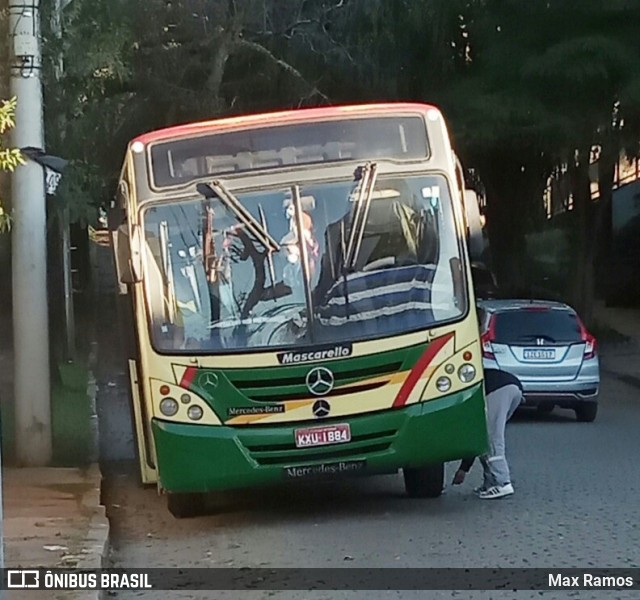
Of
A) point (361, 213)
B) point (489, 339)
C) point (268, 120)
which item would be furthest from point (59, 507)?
point (489, 339)

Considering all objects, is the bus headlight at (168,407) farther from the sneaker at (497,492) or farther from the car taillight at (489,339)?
the car taillight at (489,339)

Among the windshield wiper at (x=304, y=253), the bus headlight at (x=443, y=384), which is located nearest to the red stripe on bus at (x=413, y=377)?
the bus headlight at (x=443, y=384)

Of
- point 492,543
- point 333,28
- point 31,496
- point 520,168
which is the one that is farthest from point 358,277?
point 520,168

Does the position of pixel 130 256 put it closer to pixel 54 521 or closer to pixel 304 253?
pixel 304 253

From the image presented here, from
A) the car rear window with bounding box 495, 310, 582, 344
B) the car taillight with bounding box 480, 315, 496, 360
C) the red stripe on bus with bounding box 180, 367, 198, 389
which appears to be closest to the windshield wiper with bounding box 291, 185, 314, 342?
the red stripe on bus with bounding box 180, 367, 198, 389

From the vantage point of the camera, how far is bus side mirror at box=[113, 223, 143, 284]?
32.7 ft

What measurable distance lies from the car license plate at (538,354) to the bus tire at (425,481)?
6355 millimetres

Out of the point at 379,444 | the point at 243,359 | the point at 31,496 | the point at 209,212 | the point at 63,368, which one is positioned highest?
the point at 209,212

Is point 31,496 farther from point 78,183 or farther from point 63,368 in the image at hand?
point 63,368

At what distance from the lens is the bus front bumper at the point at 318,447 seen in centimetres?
980

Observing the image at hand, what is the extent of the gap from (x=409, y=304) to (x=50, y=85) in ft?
23.5

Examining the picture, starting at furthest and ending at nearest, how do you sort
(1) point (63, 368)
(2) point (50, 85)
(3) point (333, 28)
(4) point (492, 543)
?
(3) point (333, 28) → (1) point (63, 368) → (2) point (50, 85) → (4) point (492, 543)

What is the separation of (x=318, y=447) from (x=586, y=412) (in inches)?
340

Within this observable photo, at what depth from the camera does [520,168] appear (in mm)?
32875
